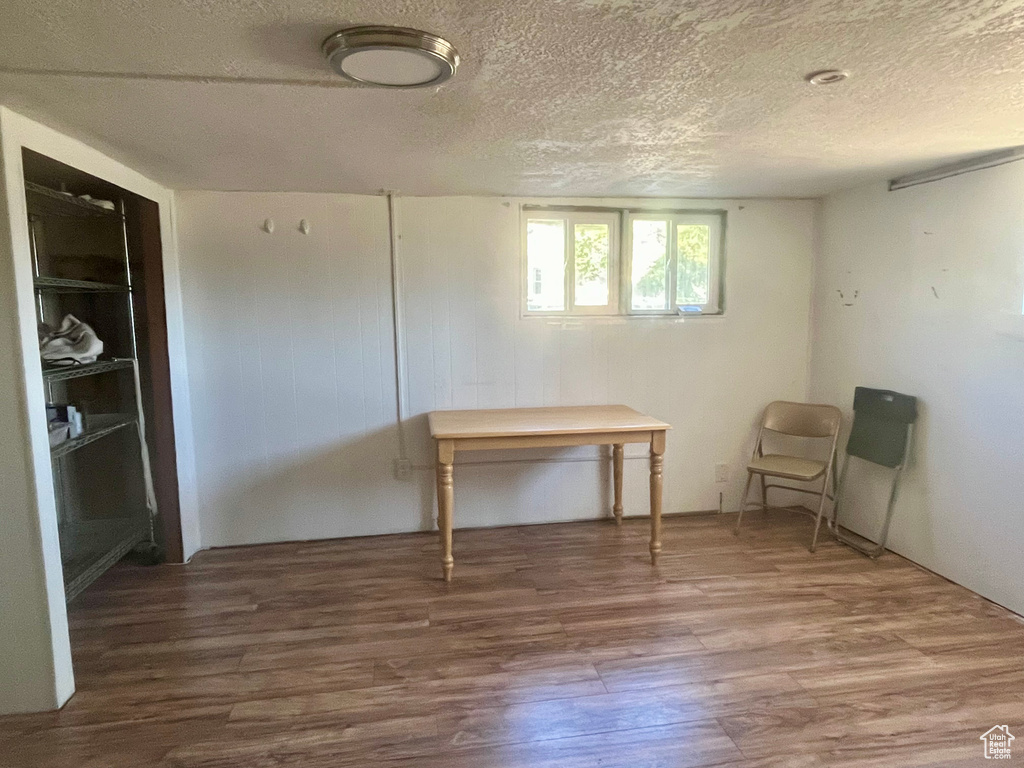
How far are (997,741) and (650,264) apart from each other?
2759mm

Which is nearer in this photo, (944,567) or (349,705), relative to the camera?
(349,705)

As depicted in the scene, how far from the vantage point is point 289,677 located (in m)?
2.20

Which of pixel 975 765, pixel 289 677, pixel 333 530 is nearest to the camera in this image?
pixel 975 765

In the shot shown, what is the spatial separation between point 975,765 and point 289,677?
2.30 metres

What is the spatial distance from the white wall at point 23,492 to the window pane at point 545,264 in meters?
2.34

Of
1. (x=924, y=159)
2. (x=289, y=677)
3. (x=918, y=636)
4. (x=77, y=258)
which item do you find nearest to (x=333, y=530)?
(x=289, y=677)

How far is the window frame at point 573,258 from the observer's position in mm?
3568

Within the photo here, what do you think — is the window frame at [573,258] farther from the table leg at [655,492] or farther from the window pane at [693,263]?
the table leg at [655,492]

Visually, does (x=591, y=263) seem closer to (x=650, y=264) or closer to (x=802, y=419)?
(x=650, y=264)

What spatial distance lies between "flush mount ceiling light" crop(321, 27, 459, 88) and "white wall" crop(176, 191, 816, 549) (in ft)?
5.85

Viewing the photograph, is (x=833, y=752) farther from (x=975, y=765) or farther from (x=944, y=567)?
(x=944, y=567)

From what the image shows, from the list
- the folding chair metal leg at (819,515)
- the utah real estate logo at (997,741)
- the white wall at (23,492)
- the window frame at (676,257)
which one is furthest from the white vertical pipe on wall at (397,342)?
the utah real estate logo at (997,741)

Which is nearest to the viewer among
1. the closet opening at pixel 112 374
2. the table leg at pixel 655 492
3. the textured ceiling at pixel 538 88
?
the textured ceiling at pixel 538 88

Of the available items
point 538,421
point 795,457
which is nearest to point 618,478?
point 538,421
